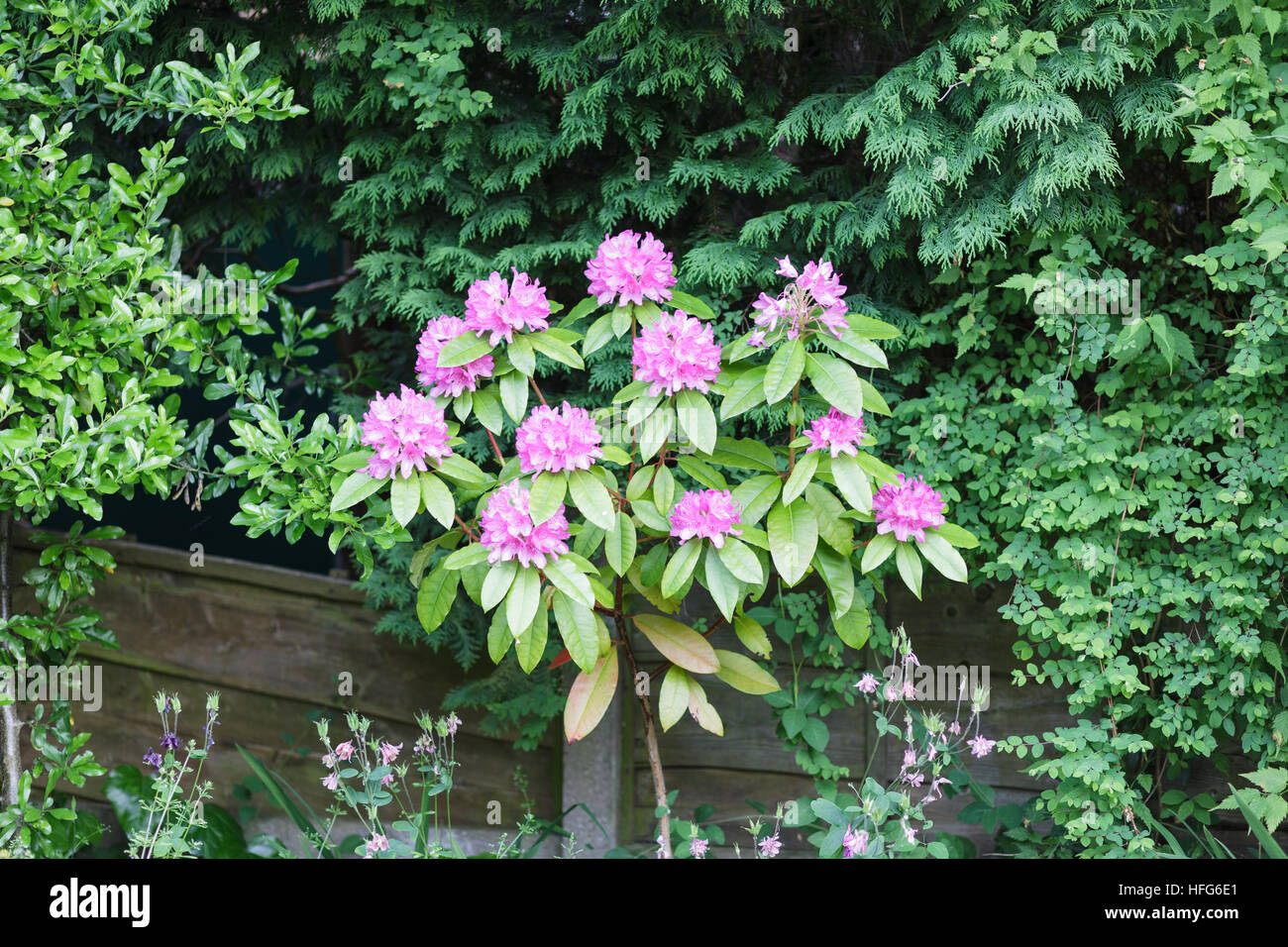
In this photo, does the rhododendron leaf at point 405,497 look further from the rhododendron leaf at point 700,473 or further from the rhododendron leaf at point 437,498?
the rhododendron leaf at point 700,473

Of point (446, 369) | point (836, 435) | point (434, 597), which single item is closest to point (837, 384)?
point (836, 435)

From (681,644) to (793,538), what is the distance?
38cm

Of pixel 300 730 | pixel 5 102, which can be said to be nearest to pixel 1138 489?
pixel 300 730

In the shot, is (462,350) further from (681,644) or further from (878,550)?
(878,550)

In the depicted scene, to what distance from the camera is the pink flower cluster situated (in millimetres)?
2170

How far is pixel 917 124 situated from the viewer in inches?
105

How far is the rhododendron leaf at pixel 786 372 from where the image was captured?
7.07 ft

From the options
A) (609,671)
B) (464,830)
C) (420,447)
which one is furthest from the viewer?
(464,830)

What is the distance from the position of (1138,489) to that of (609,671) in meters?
1.53

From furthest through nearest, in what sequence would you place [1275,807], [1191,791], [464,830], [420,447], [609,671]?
[464,830]
[1191,791]
[1275,807]
[609,671]
[420,447]

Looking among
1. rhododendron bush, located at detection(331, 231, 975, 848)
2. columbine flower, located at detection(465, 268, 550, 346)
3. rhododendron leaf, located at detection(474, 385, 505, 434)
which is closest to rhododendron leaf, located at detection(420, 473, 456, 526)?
rhododendron bush, located at detection(331, 231, 975, 848)

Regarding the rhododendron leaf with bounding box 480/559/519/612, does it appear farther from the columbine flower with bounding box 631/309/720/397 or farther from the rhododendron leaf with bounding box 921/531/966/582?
the rhododendron leaf with bounding box 921/531/966/582
